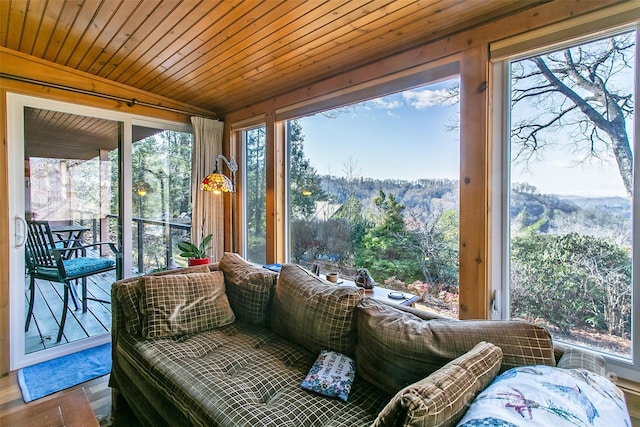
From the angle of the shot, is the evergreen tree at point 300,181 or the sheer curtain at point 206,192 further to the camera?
the sheer curtain at point 206,192

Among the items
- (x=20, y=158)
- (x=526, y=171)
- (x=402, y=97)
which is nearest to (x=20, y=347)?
(x=20, y=158)

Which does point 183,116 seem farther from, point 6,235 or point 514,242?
point 514,242

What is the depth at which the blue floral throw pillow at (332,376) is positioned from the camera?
134 centimetres

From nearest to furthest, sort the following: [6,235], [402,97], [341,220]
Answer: [402,97], [6,235], [341,220]

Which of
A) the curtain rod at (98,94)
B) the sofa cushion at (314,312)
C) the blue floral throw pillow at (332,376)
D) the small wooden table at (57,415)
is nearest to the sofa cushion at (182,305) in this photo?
the sofa cushion at (314,312)

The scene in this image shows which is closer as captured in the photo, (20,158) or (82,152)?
(20,158)

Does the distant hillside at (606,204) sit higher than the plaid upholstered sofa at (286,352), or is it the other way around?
the distant hillside at (606,204)

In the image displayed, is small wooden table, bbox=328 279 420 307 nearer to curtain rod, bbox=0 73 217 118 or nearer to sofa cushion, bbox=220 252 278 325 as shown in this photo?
sofa cushion, bbox=220 252 278 325

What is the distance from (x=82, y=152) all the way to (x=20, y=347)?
167cm

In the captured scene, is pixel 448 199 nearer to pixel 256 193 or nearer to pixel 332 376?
pixel 332 376

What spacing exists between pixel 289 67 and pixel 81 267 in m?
2.55

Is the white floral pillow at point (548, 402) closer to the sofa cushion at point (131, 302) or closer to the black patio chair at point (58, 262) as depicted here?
the sofa cushion at point (131, 302)

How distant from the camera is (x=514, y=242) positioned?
1759 millimetres

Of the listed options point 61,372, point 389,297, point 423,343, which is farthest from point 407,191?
point 61,372
